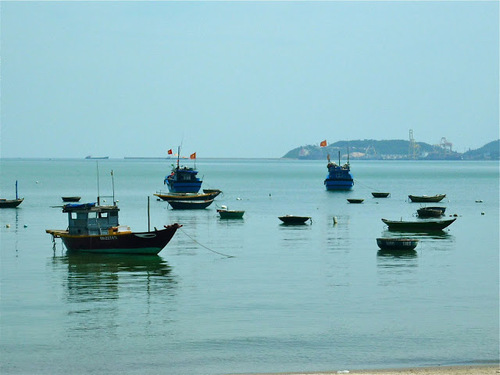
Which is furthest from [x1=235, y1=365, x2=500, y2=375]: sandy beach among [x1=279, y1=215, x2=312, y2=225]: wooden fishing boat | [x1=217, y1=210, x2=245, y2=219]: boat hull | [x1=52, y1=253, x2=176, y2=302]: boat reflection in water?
[x1=217, y1=210, x2=245, y2=219]: boat hull

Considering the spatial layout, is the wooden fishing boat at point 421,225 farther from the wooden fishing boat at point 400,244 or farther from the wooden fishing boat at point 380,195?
the wooden fishing boat at point 380,195

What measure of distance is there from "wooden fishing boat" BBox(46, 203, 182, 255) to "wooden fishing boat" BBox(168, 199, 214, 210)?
49.6m

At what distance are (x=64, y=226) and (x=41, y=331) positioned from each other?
47012 mm

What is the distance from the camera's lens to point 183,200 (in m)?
106

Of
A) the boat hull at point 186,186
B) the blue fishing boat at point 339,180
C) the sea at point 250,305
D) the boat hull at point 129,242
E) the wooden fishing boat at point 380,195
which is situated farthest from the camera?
the blue fishing boat at point 339,180

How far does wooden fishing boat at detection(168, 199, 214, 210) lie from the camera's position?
104469 mm

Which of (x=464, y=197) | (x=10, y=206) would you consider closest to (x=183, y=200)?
(x=10, y=206)

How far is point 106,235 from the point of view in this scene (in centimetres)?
5312

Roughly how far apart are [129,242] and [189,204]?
52082 mm

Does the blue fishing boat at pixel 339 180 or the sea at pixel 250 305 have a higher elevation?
the blue fishing boat at pixel 339 180

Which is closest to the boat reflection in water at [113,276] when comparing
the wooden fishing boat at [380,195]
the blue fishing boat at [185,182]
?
the blue fishing boat at [185,182]

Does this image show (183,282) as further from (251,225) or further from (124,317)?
(251,225)

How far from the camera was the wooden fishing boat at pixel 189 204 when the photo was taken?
104 m

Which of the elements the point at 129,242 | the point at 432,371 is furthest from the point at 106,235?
the point at 432,371
